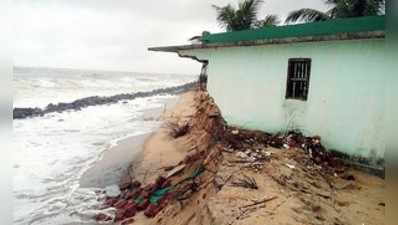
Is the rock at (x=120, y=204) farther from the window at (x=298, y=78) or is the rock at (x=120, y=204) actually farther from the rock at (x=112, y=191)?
the window at (x=298, y=78)

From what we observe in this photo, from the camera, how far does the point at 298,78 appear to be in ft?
19.9

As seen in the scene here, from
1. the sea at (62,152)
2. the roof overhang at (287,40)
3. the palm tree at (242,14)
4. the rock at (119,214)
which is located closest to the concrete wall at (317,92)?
the roof overhang at (287,40)

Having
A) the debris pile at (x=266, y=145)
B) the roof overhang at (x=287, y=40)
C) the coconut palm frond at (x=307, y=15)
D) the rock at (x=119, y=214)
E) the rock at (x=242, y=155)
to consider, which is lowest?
the rock at (x=119, y=214)

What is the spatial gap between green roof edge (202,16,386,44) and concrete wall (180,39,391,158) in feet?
1.09

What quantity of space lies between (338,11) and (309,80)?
21.8ft

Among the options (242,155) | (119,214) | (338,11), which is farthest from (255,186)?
(338,11)

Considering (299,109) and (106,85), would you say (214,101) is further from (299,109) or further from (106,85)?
(106,85)

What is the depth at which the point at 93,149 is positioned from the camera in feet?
31.0

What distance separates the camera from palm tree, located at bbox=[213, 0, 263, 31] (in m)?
13.8

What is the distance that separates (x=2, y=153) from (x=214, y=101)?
270 inches

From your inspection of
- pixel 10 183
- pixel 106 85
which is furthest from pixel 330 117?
pixel 106 85

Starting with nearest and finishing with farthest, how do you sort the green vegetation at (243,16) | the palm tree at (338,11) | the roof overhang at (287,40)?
the roof overhang at (287,40), the palm tree at (338,11), the green vegetation at (243,16)

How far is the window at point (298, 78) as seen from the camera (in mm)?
5945

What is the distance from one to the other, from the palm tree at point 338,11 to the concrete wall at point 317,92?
5249 mm
